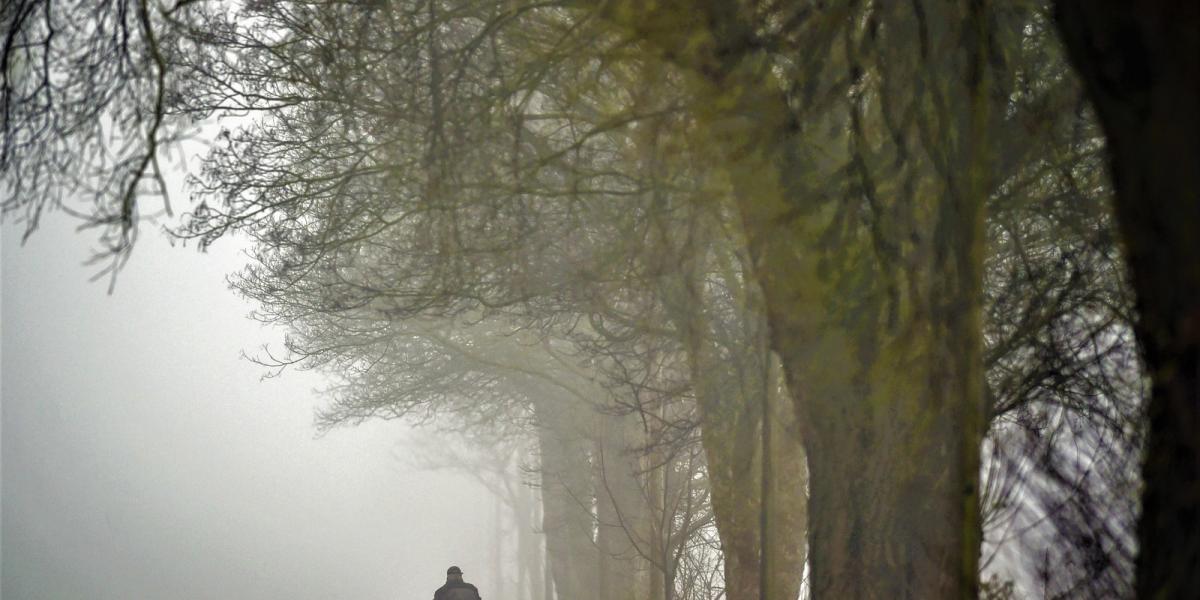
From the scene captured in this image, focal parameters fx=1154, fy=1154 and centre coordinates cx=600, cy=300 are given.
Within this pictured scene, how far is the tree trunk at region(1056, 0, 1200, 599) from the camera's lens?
9.10 feet

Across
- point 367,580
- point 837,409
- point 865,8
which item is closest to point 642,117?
point 865,8

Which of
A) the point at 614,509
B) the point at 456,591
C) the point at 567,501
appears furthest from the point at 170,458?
the point at 456,591

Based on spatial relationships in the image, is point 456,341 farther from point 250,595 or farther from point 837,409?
point 250,595

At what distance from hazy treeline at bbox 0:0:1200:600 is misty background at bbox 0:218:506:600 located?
98.5 feet

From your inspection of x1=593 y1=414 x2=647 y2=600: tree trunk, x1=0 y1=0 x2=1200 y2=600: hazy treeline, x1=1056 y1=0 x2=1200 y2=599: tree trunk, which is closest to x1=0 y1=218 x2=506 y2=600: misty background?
x1=593 y1=414 x2=647 y2=600: tree trunk

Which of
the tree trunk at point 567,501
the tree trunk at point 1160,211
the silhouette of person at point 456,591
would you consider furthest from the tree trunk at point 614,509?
the tree trunk at point 1160,211

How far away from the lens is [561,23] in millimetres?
8125

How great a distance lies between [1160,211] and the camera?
2.88m

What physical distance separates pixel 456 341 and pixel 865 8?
11.2 metres

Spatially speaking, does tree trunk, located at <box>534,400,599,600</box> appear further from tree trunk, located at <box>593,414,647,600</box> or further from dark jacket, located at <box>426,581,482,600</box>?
dark jacket, located at <box>426,581,482,600</box>

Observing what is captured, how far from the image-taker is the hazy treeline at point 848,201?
120 inches

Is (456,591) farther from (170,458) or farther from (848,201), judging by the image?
(170,458)

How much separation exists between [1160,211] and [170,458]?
44.3 m

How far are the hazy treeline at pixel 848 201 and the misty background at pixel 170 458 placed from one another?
30034mm
